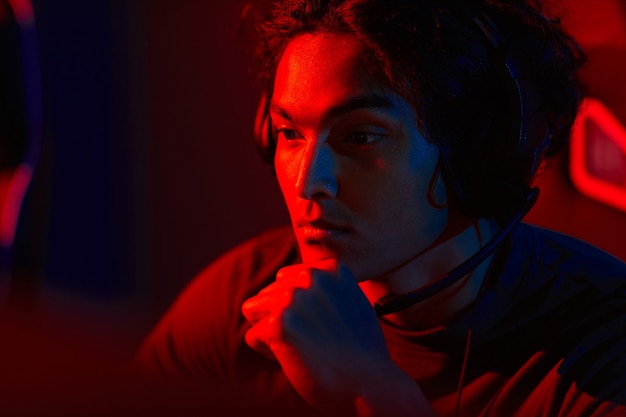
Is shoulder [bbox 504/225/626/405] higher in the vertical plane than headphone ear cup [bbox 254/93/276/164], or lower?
lower

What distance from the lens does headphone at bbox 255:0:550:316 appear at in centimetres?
97

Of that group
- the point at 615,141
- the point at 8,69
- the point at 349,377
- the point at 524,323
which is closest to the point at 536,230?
the point at 524,323

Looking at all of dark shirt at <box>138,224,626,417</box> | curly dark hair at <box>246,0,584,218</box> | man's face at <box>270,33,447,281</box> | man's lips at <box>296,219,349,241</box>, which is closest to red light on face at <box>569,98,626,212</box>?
dark shirt at <box>138,224,626,417</box>

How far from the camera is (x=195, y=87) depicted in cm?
195

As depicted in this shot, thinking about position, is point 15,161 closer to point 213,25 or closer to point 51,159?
point 51,159

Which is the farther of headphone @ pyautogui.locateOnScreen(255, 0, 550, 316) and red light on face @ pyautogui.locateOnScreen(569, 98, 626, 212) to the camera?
red light on face @ pyautogui.locateOnScreen(569, 98, 626, 212)

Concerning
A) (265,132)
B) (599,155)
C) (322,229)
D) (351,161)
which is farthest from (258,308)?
(599,155)

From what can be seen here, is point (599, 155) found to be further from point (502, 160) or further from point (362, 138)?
point (362, 138)

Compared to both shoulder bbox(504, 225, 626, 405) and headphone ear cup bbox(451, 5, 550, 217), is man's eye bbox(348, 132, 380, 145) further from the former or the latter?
shoulder bbox(504, 225, 626, 405)

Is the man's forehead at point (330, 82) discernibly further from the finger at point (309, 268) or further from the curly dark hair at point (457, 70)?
the finger at point (309, 268)

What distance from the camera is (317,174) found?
99cm

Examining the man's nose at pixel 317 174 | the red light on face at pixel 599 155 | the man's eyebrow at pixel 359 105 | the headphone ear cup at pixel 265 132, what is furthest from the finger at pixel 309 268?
the red light on face at pixel 599 155

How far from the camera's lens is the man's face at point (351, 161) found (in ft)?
3.28

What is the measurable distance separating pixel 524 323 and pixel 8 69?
4.75 feet
